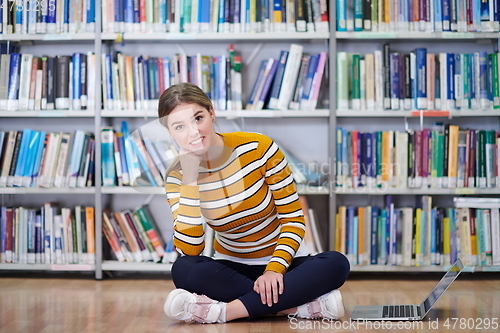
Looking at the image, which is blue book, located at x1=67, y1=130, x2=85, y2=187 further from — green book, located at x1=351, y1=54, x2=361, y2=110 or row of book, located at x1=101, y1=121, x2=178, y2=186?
green book, located at x1=351, y1=54, x2=361, y2=110

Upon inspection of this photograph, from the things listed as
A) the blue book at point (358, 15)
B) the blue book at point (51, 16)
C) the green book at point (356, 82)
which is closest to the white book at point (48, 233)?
the blue book at point (51, 16)

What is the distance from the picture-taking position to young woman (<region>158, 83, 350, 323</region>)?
1.74 m

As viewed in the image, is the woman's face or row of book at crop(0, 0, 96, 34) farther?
row of book at crop(0, 0, 96, 34)

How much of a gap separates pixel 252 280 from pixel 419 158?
3.79ft

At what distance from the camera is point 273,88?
2678 millimetres

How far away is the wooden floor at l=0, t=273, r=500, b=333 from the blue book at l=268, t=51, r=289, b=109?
87 centimetres

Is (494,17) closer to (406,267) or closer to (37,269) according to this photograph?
(406,267)

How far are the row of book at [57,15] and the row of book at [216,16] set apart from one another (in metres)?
0.08

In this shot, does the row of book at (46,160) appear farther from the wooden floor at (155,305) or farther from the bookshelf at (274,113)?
the wooden floor at (155,305)

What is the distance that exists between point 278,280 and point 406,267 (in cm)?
112

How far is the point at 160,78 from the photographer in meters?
2.68

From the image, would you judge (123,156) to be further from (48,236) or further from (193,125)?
(193,125)

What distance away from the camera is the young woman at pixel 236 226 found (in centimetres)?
174

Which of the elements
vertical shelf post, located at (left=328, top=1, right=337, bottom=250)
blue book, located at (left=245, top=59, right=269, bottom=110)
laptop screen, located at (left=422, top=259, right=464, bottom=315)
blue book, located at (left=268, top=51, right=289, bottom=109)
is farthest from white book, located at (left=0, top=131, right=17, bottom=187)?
laptop screen, located at (left=422, top=259, right=464, bottom=315)
